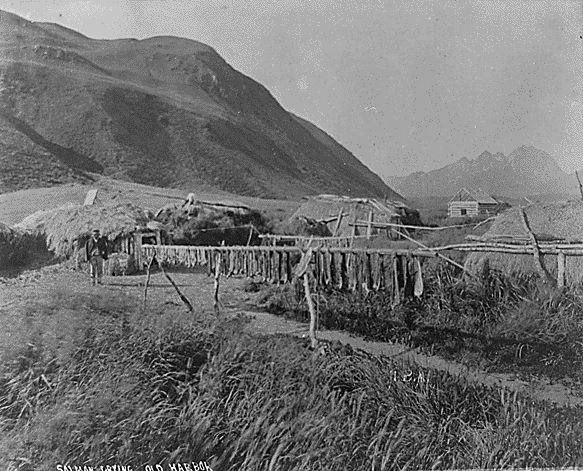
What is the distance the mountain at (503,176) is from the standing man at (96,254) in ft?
5.83

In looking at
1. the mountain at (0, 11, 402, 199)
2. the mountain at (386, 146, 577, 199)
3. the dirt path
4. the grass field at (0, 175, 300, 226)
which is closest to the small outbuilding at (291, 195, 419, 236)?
the dirt path

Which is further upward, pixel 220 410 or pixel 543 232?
pixel 543 232

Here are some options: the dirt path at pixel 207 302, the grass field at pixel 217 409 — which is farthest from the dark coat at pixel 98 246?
the grass field at pixel 217 409

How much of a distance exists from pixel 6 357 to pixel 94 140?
4.08ft

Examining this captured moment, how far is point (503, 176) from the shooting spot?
124 inches

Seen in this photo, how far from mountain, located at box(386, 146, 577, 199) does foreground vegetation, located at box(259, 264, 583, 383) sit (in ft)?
2.13

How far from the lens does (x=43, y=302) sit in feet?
6.91

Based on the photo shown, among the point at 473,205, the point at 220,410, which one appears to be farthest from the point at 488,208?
the point at 220,410

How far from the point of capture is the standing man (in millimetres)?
2576

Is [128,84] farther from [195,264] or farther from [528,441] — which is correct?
[528,441]

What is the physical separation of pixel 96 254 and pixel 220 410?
132 centimetres

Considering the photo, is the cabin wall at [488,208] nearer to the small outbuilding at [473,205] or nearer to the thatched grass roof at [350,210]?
the small outbuilding at [473,205]

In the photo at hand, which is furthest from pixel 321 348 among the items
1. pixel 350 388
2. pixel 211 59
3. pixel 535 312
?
pixel 211 59

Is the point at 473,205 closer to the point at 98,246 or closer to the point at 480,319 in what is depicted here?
the point at 480,319
